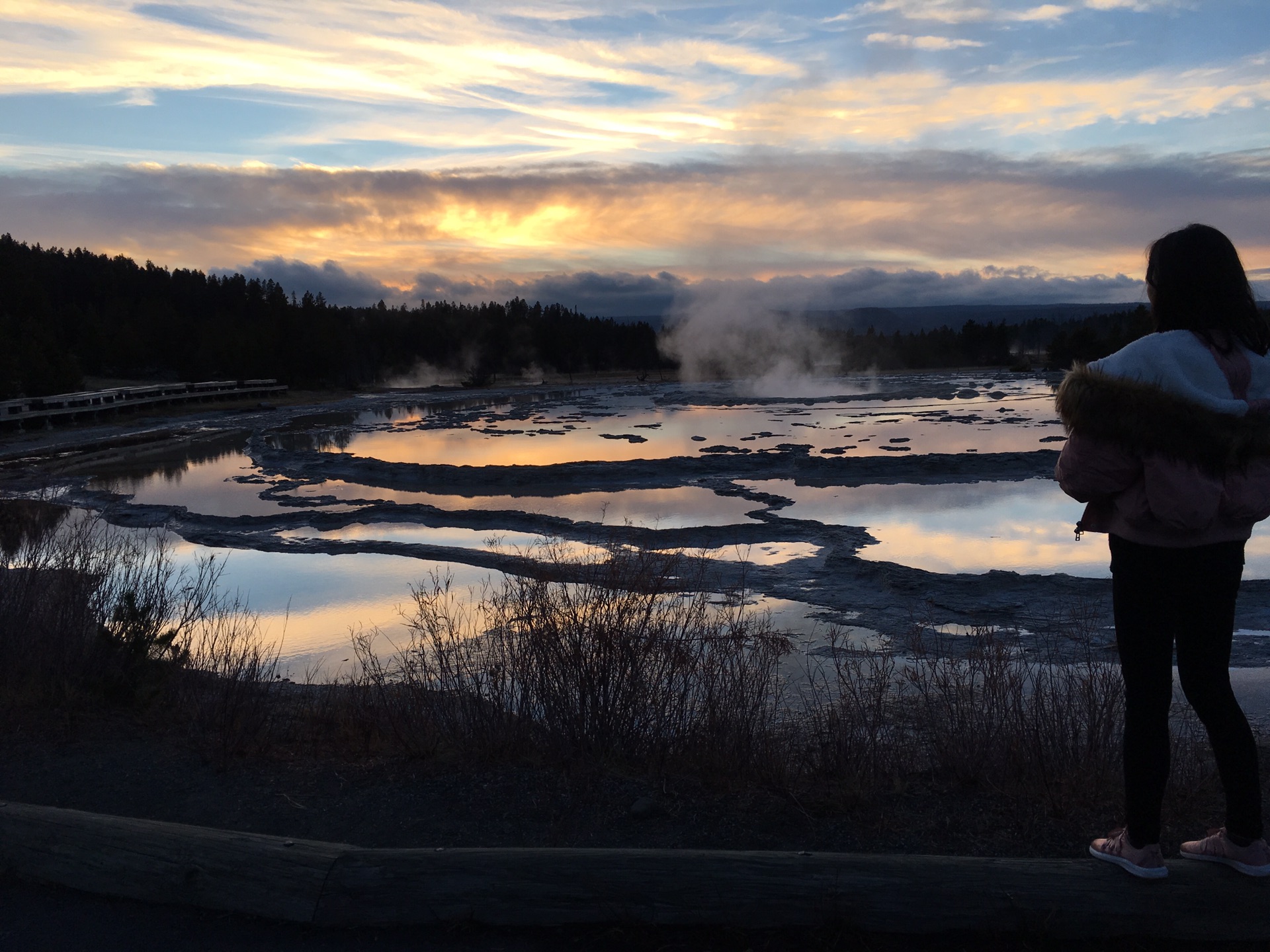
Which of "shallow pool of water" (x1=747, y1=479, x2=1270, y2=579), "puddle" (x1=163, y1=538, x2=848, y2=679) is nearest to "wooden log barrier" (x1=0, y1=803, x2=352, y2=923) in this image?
"puddle" (x1=163, y1=538, x2=848, y2=679)

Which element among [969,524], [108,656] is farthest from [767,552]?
[108,656]

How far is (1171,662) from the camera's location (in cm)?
302

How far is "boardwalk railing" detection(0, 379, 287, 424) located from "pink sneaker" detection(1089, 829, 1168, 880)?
37.1 metres

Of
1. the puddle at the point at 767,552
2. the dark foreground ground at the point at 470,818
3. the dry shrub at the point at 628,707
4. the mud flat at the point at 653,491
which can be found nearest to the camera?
the dark foreground ground at the point at 470,818

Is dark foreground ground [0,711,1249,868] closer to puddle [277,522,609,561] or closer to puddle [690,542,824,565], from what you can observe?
puddle [690,542,824,565]

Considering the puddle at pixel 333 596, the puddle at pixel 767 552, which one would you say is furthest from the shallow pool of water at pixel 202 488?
the puddle at pixel 767 552

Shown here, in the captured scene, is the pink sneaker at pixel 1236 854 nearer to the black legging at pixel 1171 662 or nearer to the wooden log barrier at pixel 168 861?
the black legging at pixel 1171 662

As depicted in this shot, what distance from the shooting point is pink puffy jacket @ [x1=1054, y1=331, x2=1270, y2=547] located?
2.90 meters

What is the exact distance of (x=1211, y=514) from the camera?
2865 mm

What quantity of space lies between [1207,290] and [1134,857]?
186 cm

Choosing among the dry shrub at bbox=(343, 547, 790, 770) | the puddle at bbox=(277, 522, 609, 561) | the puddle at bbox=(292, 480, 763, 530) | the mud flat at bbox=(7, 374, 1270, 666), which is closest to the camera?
the dry shrub at bbox=(343, 547, 790, 770)

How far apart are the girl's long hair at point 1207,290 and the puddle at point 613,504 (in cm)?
1157

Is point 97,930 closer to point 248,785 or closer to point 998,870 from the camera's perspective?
point 248,785

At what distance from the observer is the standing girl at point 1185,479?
292cm
